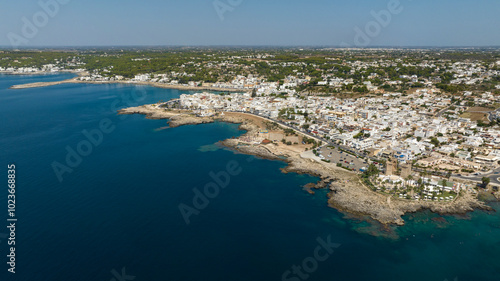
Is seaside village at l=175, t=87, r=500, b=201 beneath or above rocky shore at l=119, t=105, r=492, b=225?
above

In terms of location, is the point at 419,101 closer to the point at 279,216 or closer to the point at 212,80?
the point at 279,216

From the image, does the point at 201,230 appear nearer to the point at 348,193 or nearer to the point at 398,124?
the point at 348,193

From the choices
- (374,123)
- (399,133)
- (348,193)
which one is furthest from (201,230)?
(374,123)

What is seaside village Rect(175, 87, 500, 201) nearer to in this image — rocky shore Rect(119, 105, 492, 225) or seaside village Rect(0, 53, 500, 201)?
seaside village Rect(0, 53, 500, 201)

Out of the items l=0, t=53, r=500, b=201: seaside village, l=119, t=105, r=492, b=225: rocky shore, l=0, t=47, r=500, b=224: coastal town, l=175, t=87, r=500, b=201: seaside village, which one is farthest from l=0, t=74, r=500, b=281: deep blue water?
l=0, t=53, r=500, b=201: seaside village

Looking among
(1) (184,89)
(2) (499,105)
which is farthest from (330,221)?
(1) (184,89)
